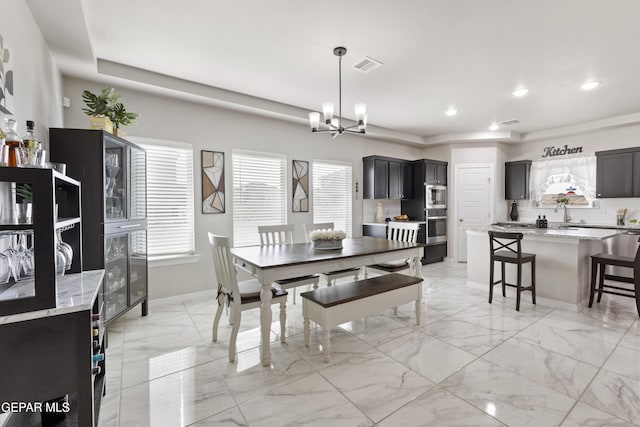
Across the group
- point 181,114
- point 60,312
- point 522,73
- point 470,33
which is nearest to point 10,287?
point 60,312

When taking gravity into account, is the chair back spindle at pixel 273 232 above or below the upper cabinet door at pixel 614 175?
below

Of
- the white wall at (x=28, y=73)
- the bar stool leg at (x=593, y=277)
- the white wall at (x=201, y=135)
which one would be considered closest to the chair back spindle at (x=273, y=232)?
the white wall at (x=201, y=135)

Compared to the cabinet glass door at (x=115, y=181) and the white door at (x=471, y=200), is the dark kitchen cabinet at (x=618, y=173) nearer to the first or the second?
the white door at (x=471, y=200)

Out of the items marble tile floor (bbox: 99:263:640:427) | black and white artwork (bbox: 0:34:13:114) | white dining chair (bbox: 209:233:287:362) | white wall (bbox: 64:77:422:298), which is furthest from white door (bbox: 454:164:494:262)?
black and white artwork (bbox: 0:34:13:114)

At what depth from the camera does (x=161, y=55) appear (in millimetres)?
3000

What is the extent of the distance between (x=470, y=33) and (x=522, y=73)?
1.31m

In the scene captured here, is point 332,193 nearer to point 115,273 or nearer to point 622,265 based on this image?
point 115,273

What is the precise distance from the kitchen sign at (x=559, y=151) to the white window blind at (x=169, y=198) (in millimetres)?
7004

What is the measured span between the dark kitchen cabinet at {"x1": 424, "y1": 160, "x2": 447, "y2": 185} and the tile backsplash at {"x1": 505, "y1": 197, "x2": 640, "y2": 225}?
1.87m

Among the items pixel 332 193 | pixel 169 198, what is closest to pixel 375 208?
pixel 332 193

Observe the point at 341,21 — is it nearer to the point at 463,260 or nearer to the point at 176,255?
the point at 176,255

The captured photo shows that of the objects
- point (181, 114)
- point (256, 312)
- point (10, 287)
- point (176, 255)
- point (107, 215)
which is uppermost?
point (181, 114)

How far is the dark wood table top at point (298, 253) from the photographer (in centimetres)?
246

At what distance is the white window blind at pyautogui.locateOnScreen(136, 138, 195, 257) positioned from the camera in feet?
12.1
